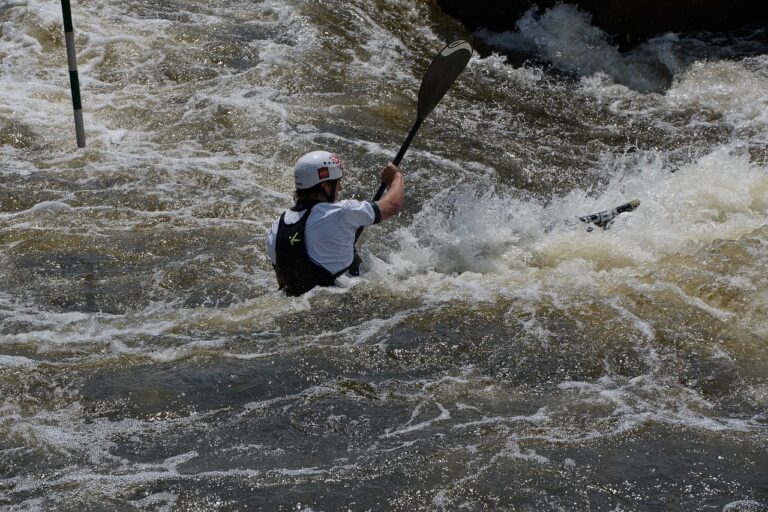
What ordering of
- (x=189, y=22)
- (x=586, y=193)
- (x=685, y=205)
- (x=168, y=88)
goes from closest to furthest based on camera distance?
1. (x=685, y=205)
2. (x=586, y=193)
3. (x=168, y=88)
4. (x=189, y=22)

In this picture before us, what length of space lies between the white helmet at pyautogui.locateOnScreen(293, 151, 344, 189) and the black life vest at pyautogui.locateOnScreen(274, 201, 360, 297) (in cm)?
11

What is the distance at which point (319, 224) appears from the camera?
15.7 ft

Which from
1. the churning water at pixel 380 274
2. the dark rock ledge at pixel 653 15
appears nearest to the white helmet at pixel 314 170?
the churning water at pixel 380 274

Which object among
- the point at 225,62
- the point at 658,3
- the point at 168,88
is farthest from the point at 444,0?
the point at 168,88

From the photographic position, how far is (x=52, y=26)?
9.07 m

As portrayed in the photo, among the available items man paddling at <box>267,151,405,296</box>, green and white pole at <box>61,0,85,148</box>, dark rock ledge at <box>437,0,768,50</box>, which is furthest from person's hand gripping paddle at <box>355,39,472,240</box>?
dark rock ledge at <box>437,0,768,50</box>

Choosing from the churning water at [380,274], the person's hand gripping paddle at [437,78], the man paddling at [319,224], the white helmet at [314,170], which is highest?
the person's hand gripping paddle at [437,78]

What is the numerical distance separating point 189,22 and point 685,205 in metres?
5.47

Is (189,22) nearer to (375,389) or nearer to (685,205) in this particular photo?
(685,205)

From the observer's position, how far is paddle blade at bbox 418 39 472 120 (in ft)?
19.5

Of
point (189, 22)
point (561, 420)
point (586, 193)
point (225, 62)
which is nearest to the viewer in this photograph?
point (561, 420)

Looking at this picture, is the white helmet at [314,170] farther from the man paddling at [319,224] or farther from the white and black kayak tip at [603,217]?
the white and black kayak tip at [603,217]

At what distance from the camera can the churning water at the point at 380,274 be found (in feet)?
12.0

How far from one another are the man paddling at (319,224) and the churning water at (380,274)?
6.1 inches
